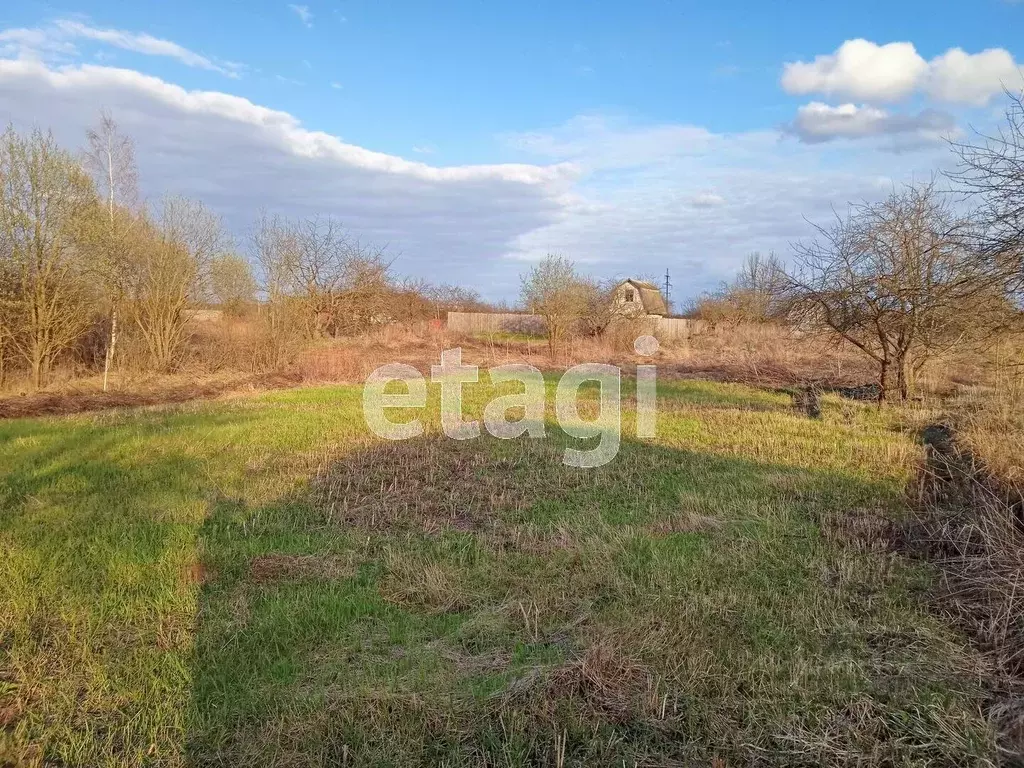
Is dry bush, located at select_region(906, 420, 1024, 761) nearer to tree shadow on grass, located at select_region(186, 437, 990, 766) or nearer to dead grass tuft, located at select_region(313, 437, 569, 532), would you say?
tree shadow on grass, located at select_region(186, 437, 990, 766)

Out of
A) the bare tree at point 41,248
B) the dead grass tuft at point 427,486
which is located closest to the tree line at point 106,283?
the bare tree at point 41,248

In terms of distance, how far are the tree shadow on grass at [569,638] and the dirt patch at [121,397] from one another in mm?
10533

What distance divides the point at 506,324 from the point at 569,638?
1372 inches

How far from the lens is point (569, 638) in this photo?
4.21m

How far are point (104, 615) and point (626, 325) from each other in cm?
3044

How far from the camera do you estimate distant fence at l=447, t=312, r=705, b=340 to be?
37.0m

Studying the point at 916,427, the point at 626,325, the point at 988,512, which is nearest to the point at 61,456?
the point at 988,512

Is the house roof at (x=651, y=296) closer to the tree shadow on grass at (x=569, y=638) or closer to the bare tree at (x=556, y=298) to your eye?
the bare tree at (x=556, y=298)

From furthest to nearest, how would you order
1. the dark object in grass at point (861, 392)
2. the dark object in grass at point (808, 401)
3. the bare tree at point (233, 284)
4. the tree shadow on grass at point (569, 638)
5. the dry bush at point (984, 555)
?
the bare tree at point (233, 284)
the dark object in grass at point (861, 392)
the dark object in grass at point (808, 401)
the dry bush at point (984, 555)
the tree shadow on grass at point (569, 638)

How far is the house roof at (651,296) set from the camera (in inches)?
1764

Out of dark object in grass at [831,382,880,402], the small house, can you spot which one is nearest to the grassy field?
dark object in grass at [831,382,880,402]

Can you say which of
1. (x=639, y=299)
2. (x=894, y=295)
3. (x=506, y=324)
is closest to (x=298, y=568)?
(x=894, y=295)

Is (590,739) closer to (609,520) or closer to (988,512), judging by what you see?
(609,520)

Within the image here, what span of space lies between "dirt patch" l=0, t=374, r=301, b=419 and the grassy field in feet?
22.4
